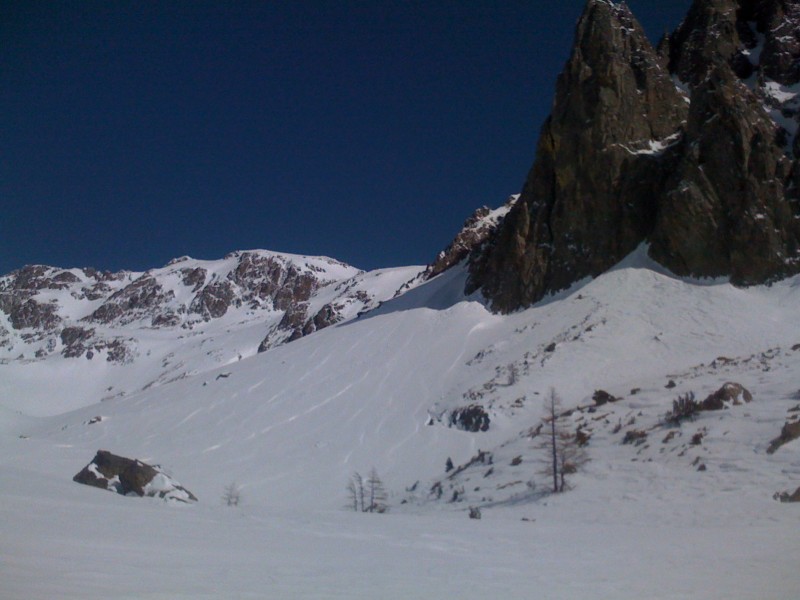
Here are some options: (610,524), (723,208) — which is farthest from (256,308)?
(610,524)

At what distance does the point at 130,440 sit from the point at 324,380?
1122 centimetres

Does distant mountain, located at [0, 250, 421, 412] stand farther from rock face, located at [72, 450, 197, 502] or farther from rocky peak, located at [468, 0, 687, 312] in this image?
rock face, located at [72, 450, 197, 502]

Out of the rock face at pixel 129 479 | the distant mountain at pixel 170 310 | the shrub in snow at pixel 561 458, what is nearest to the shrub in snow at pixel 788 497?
the shrub in snow at pixel 561 458

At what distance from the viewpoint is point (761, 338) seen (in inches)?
1009

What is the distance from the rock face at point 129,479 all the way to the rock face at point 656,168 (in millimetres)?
27559

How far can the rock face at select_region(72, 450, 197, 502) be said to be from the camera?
12.0 meters

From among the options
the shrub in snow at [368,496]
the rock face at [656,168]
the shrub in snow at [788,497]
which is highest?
the rock face at [656,168]

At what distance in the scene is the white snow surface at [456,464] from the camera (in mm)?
5570

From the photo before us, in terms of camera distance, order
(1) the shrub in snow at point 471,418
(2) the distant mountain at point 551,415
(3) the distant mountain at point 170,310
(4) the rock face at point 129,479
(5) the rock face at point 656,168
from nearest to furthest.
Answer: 1. (2) the distant mountain at point 551,415
2. (4) the rock face at point 129,479
3. (1) the shrub in snow at point 471,418
4. (5) the rock face at point 656,168
5. (3) the distant mountain at point 170,310

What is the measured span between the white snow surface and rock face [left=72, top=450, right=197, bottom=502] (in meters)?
0.98

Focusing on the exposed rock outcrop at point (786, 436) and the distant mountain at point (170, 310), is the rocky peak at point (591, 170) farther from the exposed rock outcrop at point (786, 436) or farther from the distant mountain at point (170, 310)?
the distant mountain at point (170, 310)

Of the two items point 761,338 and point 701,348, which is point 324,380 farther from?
point 761,338

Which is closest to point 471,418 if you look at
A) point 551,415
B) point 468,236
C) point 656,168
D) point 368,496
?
point 551,415

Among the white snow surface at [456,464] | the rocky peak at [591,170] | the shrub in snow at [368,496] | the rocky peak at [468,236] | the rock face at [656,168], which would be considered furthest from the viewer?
the rocky peak at [468,236]
